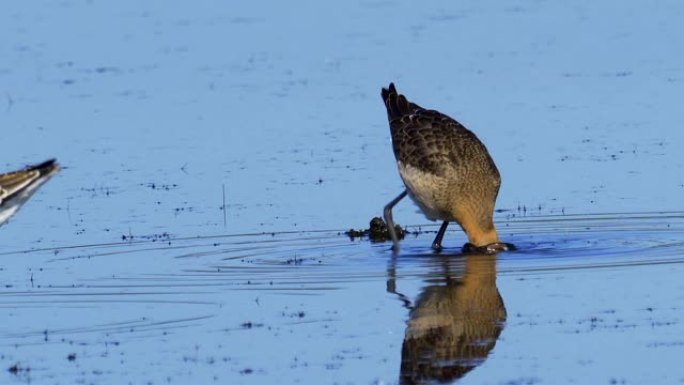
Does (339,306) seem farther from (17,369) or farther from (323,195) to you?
(323,195)

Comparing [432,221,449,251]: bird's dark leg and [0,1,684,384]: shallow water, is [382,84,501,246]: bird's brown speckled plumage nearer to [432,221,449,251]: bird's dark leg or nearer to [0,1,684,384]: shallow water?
[432,221,449,251]: bird's dark leg

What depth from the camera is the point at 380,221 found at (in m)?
17.0

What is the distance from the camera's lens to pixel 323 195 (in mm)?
18250

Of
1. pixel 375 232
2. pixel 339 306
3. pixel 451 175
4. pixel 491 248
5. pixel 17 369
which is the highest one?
pixel 451 175

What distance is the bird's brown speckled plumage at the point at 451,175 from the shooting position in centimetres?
1652

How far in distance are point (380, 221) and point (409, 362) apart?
5.28 metres

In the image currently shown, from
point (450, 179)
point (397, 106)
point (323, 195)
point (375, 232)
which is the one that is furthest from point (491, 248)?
point (323, 195)

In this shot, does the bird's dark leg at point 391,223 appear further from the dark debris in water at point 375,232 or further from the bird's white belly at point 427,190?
the bird's white belly at point 427,190

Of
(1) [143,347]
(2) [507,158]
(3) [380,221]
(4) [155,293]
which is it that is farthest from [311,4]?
(1) [143,347]

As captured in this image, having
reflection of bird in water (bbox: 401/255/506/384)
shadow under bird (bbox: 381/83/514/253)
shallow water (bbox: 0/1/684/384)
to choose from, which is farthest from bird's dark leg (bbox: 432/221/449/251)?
reflection of bird in water (bbox: 401/255/506/384)

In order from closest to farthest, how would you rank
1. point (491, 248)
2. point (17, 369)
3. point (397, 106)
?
1. point (17, 369)
2. point (491, 248)
3. point (397, 106)

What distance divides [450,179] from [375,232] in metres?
0.85

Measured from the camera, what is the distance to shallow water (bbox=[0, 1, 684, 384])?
12.3m

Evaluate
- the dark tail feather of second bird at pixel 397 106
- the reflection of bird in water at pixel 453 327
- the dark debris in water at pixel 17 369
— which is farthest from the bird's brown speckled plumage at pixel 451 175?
the dark debris in water at pixel 17 369
